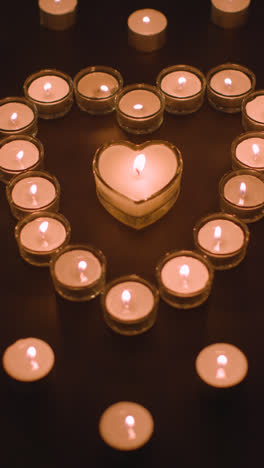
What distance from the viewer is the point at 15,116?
8.13 feet

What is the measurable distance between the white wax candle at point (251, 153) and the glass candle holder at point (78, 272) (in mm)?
586

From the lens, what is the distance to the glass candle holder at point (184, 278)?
206 cm

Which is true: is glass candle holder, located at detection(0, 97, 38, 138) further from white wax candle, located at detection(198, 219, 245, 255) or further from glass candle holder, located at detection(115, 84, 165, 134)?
white wax candle, located at detection(198, 219, 245, 255)

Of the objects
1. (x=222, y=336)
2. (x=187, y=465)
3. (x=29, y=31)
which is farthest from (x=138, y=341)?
(x=29, y=31)

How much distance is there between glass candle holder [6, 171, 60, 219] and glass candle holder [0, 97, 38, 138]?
20 centimetres

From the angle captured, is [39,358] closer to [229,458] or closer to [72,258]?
[72,258]

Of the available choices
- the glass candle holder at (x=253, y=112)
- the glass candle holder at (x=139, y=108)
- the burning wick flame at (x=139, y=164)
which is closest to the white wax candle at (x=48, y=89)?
the glass candle holder at (x=139, y=108)

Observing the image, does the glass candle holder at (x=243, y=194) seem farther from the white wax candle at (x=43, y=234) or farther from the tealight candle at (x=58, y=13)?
the tealight candle at (x=58, y=13)

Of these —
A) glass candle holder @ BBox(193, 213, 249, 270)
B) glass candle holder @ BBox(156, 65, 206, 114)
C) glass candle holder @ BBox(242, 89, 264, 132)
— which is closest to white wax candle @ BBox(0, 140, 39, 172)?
glass candle holder @ BBox(156, 65, 206, 114)

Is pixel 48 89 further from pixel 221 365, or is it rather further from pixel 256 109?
pixel 221 365

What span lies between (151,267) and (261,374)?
17.3 inches

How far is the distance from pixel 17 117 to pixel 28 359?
89 cm

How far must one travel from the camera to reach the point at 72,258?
2.14 metres

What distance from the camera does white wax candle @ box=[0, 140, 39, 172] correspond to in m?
2.38
